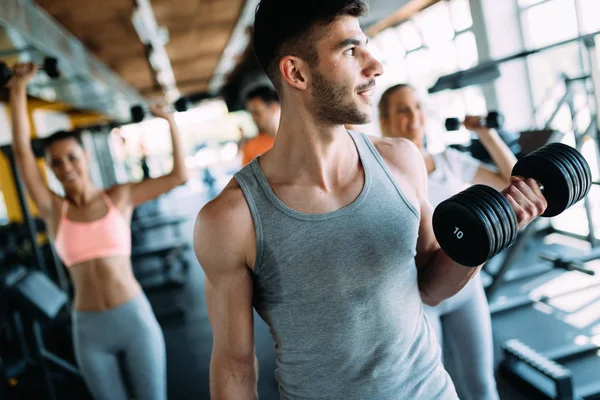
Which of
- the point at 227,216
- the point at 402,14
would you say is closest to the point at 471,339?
the point at 227,216

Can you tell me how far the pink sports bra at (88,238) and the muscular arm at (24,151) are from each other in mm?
97

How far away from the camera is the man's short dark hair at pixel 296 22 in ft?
3.03

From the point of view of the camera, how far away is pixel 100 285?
Result: 1960 millimetres

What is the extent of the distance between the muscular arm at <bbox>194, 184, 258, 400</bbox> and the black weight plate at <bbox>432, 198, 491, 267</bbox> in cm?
35

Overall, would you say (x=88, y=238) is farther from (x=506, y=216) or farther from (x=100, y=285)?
(x=506, y=216)

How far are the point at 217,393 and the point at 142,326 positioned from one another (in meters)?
1.03

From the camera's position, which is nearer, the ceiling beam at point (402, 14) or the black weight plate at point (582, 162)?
the black weight plate at point (582, 162)

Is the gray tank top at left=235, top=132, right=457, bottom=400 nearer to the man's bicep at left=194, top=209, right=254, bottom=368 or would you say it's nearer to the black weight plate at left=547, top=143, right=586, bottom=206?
the man's bicep at left=194, top=209, right=254, bottom=368

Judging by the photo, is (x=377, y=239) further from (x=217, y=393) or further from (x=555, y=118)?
(x=555, y=118)

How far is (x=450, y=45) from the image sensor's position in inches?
225

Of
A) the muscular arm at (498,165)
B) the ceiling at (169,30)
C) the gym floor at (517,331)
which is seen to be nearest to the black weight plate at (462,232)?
the muscular arm at (498,165)

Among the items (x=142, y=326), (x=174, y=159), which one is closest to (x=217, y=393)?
(x=142, y=326)

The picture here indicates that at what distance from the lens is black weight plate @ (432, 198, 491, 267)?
0.84 m

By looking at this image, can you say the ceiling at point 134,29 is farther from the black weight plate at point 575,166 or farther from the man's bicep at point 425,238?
the black weight plate at point 575,166
